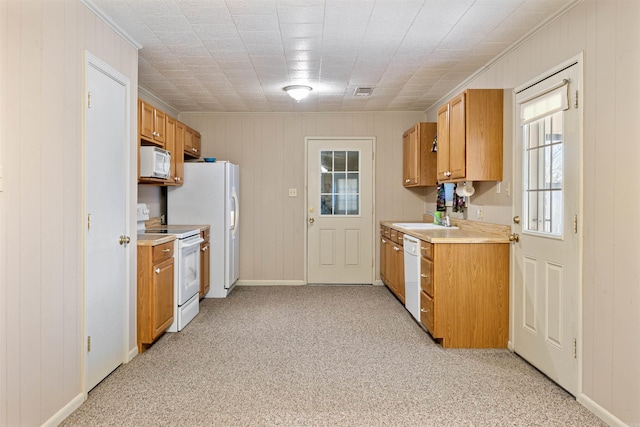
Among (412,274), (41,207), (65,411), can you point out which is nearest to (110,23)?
(41,207)

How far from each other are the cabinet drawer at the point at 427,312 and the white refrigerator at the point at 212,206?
7.88 ft

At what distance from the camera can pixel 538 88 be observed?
278cm

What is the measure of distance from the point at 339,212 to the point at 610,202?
378 centimetres

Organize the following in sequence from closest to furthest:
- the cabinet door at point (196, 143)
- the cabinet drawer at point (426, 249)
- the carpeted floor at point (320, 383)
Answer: the carpeted floor at point (320, 383), the cabinet drawer at point (426, 249), the cabinet door at point (196, 143)

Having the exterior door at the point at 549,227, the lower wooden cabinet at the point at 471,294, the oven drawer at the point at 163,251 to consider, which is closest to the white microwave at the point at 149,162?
the oven drawer at the point at 163,251

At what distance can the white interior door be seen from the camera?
2457 mm

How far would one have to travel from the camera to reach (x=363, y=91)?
458cm

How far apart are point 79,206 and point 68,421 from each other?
1134mm

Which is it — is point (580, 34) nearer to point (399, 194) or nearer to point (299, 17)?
point (299, 17)

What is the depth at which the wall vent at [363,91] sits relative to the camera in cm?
446

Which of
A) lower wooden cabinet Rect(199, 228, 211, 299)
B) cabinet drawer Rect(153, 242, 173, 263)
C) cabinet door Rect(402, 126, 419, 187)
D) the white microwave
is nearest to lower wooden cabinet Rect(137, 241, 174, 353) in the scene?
cabinet drawer Rect(153, 242, 173, 263)

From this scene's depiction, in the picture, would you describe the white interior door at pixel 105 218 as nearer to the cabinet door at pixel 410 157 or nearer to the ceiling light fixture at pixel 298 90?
the ceiling light fixture at pixel 298 90

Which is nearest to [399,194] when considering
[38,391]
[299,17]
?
[299,17]

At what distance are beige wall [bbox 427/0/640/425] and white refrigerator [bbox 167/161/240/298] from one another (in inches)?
142
